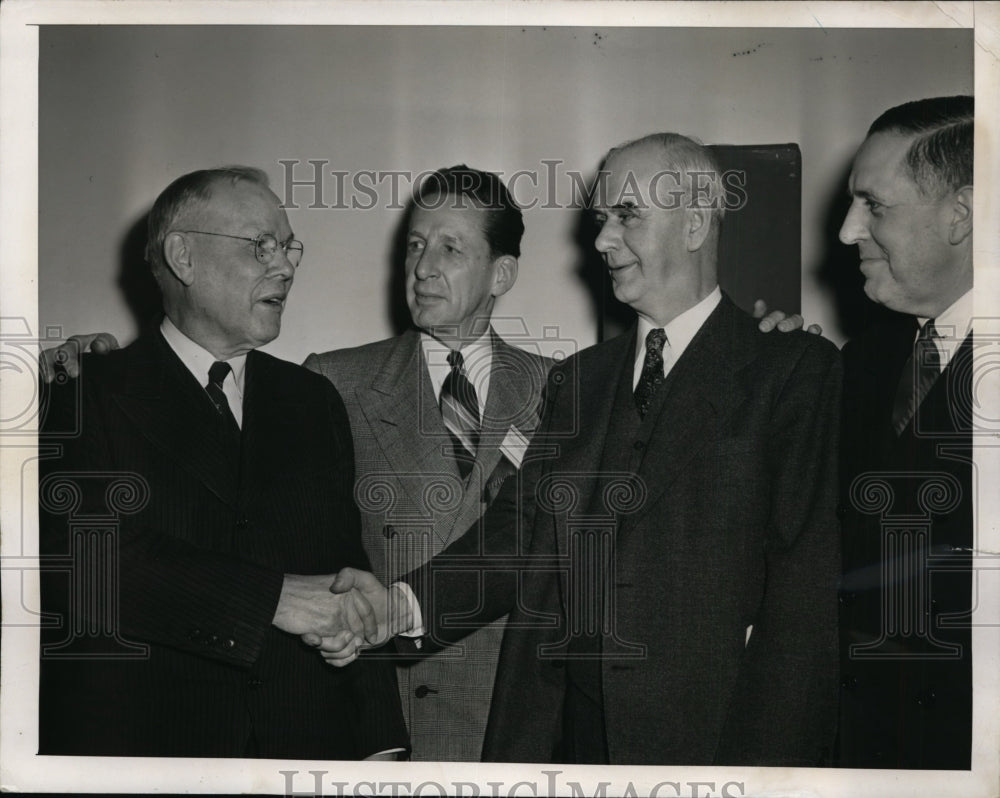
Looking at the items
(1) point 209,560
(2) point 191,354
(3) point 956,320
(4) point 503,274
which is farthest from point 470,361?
(3) point 956,320

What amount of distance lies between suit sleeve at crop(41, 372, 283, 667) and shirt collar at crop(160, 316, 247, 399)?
220mm

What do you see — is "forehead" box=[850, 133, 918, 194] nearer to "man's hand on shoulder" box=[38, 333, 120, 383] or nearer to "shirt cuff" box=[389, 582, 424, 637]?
"shirt cuff" box=[389, 582, 424, 637]

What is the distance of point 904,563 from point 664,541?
59 centimetres

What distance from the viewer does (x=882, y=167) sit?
2.40 meters

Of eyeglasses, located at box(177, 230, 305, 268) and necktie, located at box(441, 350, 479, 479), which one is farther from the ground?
eyeglasses, located at box(177, 230, 305, 268)

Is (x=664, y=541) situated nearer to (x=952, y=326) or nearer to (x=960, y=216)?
(x=952, y=326)

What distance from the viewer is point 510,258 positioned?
8.06ft

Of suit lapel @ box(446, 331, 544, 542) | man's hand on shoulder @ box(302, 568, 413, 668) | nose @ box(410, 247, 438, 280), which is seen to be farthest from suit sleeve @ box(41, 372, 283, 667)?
nose @ box(410, 247, 438, 280)

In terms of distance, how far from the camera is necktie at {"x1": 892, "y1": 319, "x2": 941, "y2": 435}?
7.90 feet

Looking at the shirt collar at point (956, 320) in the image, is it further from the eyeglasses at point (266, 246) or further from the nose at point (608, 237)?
the eyeglasses at point (266, 246)

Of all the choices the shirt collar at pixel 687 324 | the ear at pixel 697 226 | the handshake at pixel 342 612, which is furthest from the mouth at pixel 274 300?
the ear at pixel 697 226

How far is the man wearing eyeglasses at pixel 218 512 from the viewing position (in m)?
2.41

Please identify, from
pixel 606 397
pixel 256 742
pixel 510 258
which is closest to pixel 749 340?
pixel 606 397

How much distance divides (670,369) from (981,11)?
116 centimetres
